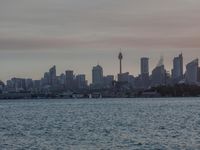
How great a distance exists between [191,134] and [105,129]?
1294cm

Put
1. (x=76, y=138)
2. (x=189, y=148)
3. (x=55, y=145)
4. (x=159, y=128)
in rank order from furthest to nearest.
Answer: (x=159, y=128)
(x=76, y=138)
(x=55, y=145)
(x=189, y=148)

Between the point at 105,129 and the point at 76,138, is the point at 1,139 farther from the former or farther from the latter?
the point at 105,129

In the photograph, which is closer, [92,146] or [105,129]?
[92,146]

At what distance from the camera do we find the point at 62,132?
247 ft

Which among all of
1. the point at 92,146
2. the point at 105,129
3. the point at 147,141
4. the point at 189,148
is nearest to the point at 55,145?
the point at 92,146

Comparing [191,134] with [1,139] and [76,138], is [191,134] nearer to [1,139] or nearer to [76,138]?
[76,138]

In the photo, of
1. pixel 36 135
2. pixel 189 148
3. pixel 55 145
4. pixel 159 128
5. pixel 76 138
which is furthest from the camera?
pixel 159 128

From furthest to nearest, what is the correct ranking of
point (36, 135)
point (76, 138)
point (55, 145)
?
point (36, 135), point (76, 138), point (55, 145)

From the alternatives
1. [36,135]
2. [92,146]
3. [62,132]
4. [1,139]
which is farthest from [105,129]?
[92,146]

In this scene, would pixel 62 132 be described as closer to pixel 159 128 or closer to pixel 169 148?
pixel 159 128

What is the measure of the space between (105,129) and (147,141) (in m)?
17.2

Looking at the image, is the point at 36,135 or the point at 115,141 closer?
the point at 115,141

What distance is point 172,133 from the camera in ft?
231

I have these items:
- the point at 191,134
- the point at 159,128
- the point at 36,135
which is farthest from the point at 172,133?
the point at 36,135
